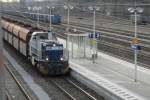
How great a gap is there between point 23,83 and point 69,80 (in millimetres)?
3044

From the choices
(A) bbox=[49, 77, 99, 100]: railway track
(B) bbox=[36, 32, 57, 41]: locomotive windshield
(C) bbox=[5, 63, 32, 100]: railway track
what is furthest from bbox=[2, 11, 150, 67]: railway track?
(C) bbox=[5, 63, 32, 100]: railway track

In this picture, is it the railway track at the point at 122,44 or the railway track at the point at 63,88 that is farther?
the railway track at the point at 122,44

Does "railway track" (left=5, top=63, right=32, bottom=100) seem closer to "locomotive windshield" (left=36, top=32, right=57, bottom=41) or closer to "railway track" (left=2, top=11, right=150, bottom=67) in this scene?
"locomotive windshield" (left=36, top=32, right=57, bottom=41)

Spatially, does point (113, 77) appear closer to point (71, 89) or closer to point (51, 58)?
point (71, 89)

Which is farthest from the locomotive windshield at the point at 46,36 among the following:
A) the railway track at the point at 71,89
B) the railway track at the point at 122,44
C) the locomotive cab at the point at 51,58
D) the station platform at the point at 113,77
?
the railway track at the point at 122,44

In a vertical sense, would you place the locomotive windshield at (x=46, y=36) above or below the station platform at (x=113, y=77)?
above

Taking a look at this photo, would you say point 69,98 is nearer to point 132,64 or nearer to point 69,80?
point 69,80

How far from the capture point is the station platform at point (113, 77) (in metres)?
20.7

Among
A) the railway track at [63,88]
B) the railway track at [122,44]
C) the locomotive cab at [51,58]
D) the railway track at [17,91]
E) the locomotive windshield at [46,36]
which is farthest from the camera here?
the railway track at [122,44]

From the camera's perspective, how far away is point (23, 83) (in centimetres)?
2609

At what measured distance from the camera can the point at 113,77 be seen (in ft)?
84.4

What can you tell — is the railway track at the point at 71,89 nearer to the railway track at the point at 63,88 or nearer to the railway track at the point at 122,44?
the railway track at the point at 63,88

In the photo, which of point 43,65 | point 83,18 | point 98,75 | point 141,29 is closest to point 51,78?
point 43,65

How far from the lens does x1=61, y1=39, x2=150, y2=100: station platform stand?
67.8 ft
